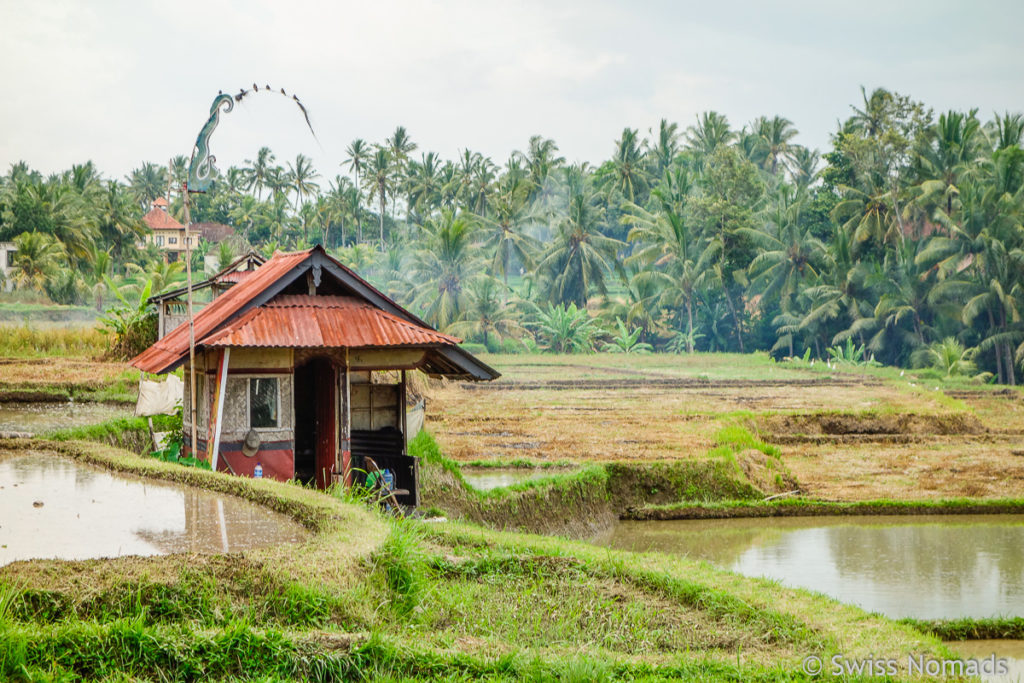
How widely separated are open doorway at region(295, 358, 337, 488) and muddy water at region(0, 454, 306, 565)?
2327 millimetres

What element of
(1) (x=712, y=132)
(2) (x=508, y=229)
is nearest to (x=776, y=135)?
(1) (x=712, y=132)

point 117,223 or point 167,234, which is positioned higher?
point 167,234

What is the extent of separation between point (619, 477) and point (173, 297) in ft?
37.9

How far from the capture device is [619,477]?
13836mm

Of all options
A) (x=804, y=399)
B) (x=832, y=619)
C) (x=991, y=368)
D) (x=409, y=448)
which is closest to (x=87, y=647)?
(x=832, y=619)

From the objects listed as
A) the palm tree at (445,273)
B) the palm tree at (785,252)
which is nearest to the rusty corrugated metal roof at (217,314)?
the palm tree at (445,273)

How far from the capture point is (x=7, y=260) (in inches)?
1293

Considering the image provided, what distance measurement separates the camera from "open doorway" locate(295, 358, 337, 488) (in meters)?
10.9

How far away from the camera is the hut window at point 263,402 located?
1030 cm

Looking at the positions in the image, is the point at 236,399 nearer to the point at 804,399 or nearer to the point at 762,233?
the point at 804,399

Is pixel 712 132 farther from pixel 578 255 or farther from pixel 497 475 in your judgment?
pixel 497 475

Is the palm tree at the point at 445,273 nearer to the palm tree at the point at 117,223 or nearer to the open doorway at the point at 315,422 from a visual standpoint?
the palm tree at the point at 117,223

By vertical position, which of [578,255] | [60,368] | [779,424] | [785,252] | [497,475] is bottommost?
[497,475]

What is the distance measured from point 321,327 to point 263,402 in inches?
40.4
